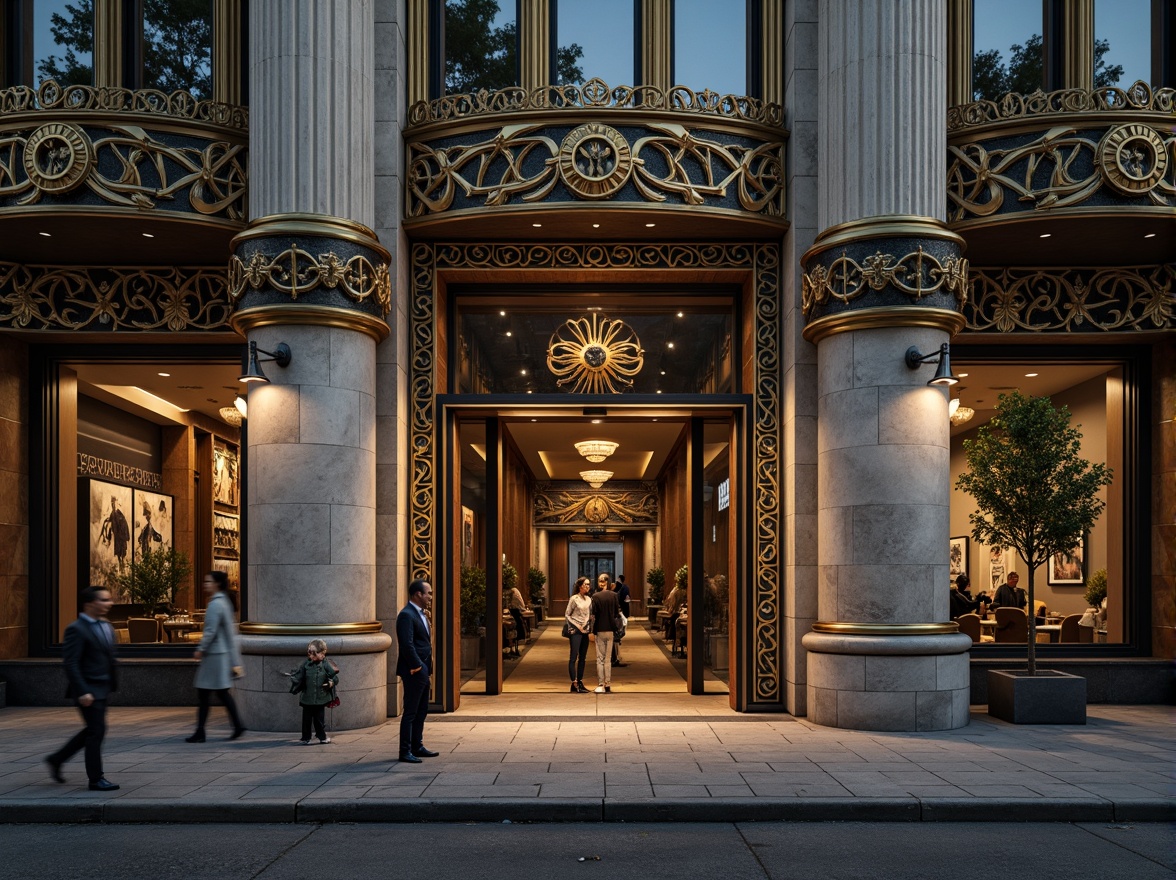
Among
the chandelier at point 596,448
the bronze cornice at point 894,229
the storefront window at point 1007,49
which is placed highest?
the storefront window at point 1007,49

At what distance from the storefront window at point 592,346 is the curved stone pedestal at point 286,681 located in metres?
3.99

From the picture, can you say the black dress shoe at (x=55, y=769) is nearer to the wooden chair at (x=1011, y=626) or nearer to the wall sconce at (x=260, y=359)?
the wall sconce at (x=260, y=359)

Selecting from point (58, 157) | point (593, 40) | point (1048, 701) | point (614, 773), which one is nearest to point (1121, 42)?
point (593, 40)

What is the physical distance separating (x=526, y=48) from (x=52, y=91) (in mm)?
5813

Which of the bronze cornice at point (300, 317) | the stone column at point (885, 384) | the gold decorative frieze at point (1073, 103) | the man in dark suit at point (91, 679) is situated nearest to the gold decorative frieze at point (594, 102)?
the stone column at point (885, 384)

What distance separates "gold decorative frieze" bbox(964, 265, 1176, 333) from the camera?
15.1m

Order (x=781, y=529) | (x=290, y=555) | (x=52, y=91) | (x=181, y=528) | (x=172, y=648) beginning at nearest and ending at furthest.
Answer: (x=290, y=555), (x=52, y=91), (x=781, y=529), (x=172, y=648), (x=181, y=528)

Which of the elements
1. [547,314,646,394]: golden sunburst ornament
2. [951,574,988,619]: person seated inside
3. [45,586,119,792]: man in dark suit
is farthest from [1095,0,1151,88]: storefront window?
[45,586,119,792]: man in dark suit

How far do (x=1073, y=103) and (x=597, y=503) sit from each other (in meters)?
27.6

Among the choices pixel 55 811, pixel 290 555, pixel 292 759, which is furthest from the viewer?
pixel 290 555

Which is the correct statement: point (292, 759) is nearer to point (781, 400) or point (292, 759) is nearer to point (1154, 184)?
point (781, 400)

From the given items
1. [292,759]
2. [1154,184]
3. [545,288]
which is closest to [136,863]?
[292,759]

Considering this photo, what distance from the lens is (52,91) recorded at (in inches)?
537

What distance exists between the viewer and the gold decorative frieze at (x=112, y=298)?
15156 mm
